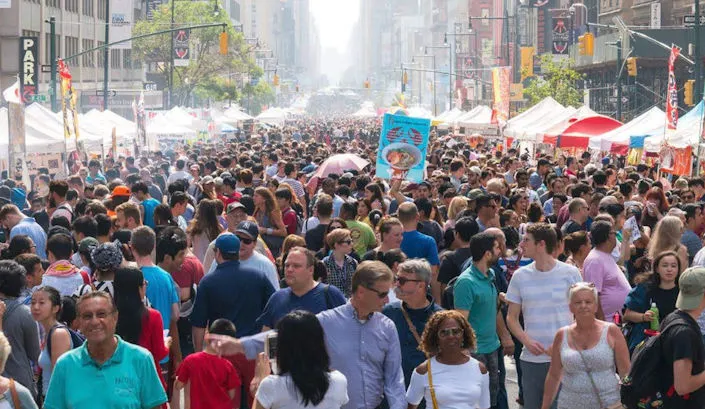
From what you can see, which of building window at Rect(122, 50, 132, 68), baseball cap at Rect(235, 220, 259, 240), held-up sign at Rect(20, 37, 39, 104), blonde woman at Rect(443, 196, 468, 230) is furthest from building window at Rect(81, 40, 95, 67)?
baseball cap at Rect(235, 220, 259, 240)

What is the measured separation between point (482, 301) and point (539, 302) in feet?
1.20

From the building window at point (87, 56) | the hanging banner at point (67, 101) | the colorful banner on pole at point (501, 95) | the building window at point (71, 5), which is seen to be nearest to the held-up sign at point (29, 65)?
the colorful banner on pole at point (501, 95)

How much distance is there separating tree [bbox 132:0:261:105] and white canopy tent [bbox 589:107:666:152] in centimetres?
5390

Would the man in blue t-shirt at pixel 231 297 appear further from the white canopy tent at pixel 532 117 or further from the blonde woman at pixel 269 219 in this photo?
the white canopy tent at pixel 532 117

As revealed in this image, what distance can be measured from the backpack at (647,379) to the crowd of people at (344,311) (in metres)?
0.03

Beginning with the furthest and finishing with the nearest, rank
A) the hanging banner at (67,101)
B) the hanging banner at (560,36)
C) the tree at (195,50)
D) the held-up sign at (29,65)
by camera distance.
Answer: the tree at (195,50), the hanging banner at (560,36), the held-up sign at (29,65), the hanging banner at (67,101)

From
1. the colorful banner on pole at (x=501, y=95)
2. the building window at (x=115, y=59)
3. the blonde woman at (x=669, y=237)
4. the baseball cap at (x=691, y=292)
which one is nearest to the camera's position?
the baseball cap at (x=691, y=292)

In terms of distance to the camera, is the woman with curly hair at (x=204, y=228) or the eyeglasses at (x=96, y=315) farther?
the woman with curly hair at (x=204, y=228)

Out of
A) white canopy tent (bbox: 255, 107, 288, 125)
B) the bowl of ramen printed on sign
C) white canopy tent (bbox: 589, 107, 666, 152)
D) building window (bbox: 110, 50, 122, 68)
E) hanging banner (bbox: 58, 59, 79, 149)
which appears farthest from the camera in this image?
building window (bbox: 110, 50, 122, 68)

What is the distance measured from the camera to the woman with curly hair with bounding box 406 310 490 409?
6.51 meters

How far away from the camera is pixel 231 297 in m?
8.73

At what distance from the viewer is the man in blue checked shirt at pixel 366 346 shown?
666 cm

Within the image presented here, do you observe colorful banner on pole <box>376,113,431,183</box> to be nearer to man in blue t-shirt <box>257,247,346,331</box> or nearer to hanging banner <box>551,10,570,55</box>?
man in blue t-shirt <box>257,247,346,331</box>

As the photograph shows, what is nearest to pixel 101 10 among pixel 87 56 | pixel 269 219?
pixel 87 56
